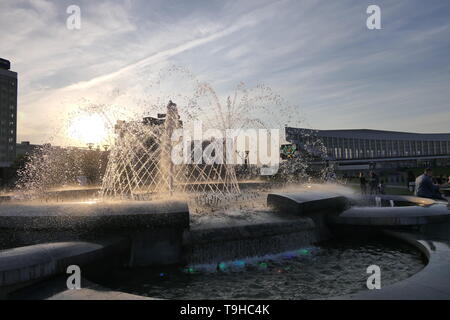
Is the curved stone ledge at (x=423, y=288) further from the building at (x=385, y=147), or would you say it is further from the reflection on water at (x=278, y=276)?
the building at (x=385, y=147)

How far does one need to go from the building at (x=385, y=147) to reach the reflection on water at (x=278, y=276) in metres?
105

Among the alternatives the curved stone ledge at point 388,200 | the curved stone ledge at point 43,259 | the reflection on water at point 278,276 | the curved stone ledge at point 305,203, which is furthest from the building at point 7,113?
the reflection on water at point 278,276

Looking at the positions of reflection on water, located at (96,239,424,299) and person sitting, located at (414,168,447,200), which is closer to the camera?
reflection on water, located at (96,239,424,299)

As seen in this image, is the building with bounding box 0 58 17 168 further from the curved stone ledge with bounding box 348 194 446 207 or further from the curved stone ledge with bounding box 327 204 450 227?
the curved stone ledge with bounding box 327 204 450 227

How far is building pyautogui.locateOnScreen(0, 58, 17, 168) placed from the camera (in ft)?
302

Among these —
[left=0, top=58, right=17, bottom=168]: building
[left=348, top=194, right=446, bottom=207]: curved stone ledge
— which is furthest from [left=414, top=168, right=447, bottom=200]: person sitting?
[left=0, top=58, right=17, bottom=168]: building

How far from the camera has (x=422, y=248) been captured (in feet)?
20.6

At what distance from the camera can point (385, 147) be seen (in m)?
114

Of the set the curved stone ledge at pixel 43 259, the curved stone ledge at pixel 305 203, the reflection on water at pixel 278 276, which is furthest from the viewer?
the curved stone ledge at pixel 305 203

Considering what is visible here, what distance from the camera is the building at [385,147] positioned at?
109438 millimetres

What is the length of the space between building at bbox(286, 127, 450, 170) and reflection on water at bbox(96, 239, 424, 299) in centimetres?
10541
